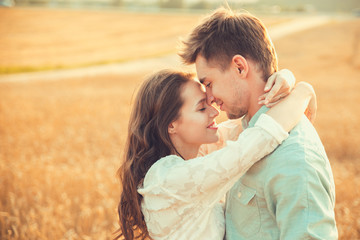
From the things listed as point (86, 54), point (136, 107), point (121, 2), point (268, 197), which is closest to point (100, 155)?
point (136, 107)

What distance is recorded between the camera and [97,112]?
29.3 ft

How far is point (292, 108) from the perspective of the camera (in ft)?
6.26

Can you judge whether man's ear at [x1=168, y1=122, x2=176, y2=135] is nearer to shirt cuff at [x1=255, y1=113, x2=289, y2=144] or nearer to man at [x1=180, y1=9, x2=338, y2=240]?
man at [x1=180, y1=9, x2=338, y2=240]

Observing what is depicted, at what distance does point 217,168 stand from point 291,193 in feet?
1.28

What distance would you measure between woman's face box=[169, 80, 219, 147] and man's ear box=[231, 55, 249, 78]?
1.26 ft

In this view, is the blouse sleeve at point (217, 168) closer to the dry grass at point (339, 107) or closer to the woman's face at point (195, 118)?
the woman's face at point (195, 118)

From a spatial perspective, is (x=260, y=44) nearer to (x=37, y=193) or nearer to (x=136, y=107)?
(x=136, y=107)

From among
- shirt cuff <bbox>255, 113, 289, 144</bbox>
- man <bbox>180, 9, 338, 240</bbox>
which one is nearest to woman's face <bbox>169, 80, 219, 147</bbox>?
man <bbox>180, 9, 338, 240</bbox>

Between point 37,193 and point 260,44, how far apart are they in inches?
123

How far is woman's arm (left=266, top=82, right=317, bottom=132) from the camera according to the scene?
1.83 metres

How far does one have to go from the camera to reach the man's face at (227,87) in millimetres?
2154

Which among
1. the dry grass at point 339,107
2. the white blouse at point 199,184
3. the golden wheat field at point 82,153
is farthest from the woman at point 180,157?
the dry grass at point 339,107

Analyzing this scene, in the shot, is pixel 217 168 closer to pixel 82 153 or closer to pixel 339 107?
pixel 82 153

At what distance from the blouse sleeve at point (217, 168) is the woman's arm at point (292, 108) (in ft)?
0.20
